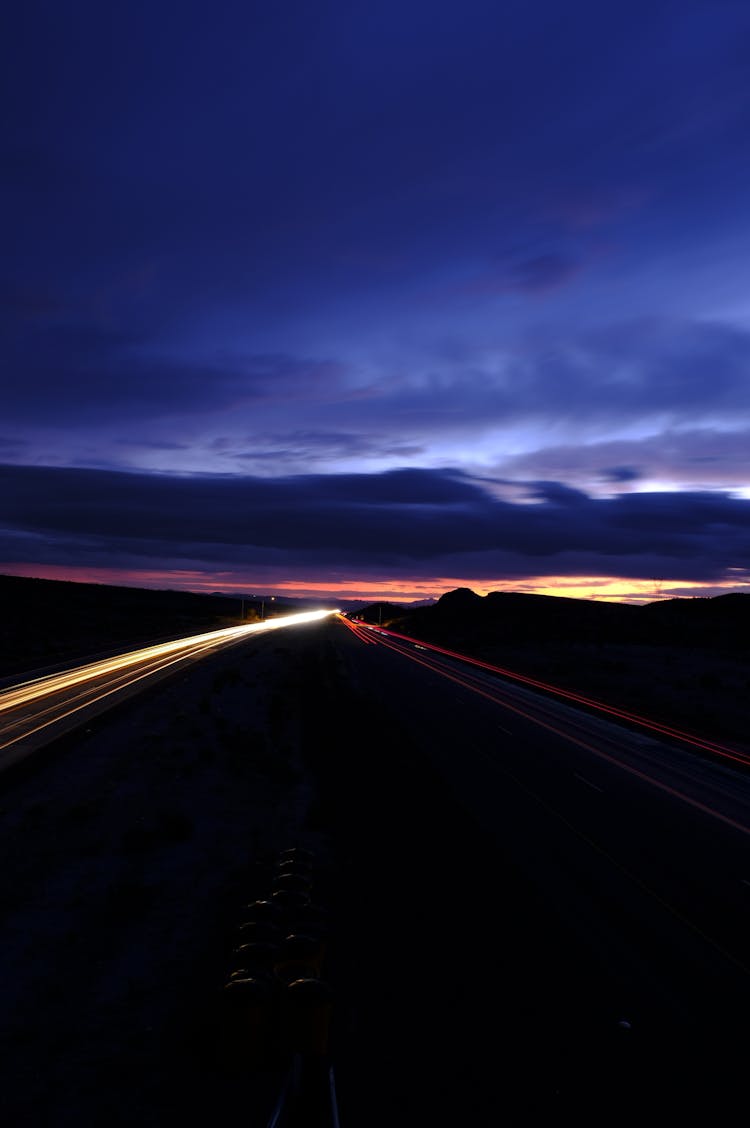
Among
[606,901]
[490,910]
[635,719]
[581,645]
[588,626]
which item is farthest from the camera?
[588,626]

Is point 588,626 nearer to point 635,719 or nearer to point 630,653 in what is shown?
point 630,653

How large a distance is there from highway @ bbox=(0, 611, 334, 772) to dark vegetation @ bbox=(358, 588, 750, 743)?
3189 cm

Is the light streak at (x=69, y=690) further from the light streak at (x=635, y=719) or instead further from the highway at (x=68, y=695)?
the light streak at (x=635, y=719)

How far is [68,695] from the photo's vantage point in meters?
38.1

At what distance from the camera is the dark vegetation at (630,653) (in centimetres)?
4662

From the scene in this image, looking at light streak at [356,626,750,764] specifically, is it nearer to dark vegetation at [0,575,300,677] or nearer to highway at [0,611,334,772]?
highway at [0,611,334,772]

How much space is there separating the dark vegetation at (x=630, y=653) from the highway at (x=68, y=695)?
3189 cm

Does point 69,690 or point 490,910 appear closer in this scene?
point 490,910

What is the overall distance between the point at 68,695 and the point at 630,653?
69.5m

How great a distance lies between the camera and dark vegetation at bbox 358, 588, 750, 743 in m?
46.6

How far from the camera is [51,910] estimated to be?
1173 cm

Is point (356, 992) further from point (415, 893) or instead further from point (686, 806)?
point (686, 806)

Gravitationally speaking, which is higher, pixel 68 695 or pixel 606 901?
pixel 606 901

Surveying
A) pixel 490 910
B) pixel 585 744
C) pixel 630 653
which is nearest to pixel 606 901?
pixel 490 910
